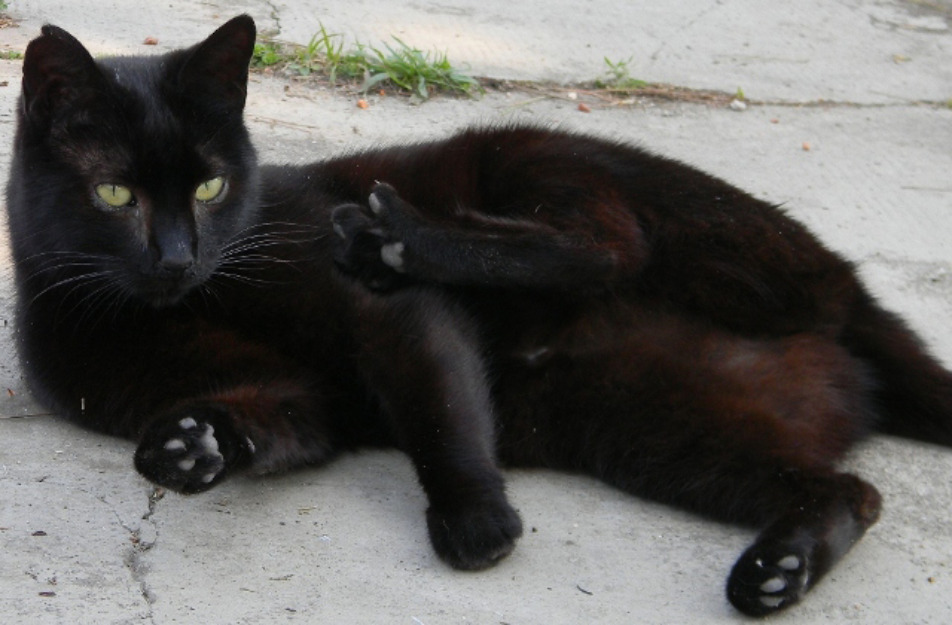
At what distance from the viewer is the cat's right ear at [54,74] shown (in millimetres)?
2227

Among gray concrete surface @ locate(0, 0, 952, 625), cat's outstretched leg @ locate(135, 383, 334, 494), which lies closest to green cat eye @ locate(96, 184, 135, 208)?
cat's outstretched leg @ locate(135, 383, 334, 494)

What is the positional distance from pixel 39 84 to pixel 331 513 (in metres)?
1.00

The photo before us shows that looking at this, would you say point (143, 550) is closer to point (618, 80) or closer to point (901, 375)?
point (901, 375)

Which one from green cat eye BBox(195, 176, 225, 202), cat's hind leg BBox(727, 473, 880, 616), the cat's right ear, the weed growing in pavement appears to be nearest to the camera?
cat's hind leg BBox(727, 473, 880, 616)

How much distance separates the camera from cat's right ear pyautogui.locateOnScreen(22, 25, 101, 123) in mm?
2227

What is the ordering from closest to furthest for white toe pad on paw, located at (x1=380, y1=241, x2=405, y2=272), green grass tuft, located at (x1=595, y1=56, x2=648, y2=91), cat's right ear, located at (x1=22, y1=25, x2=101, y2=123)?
1. cat's right ear, located at (x1=22, y1=25, x2=101, y2=123)
2. white toe pad on paw, located at (x1=380, y1=241, x2=405, y2=272)
3. green grass tuft, located at (x1=595, y1=56, x2=648, y2=91)

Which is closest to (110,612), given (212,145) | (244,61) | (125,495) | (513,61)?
(125,495)

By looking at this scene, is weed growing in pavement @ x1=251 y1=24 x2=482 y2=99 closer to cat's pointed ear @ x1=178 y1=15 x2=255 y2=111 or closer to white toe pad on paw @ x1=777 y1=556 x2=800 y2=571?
cat's pointed ear @ x1=178 y1=15 x2=255 y2=111

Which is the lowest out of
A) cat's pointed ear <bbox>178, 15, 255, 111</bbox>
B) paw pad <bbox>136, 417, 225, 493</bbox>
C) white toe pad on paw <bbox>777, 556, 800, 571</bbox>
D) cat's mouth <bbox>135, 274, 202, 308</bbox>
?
paw pad <bbox>136, 417, 225, 493</bbox>

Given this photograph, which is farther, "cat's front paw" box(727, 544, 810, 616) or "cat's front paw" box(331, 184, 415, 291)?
"cat's front paw" box(331, 184, 415, 291)

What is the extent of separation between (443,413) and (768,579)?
0.69 metres

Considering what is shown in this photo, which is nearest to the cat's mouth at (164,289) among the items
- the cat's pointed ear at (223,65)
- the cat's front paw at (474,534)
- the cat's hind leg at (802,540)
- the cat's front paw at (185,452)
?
the cat's front paw at (185,452)

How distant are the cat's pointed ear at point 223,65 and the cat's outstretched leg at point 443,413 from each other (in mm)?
532

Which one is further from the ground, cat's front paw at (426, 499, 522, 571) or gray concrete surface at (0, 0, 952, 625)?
cat's front paw at (426, 499, 522, 571)
